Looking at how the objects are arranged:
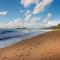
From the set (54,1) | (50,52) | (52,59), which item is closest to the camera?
(52,59)

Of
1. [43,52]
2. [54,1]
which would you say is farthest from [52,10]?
[43,52]

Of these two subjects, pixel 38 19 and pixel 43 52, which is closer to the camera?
pixel 43 52

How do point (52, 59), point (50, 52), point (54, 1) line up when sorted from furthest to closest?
point (54, 1) → point (50, 52) → point (52, 59)

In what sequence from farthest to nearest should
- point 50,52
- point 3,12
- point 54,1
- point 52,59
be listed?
point 3,12, point 54,1, point 50,52, point 52,59

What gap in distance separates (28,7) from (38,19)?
627mm

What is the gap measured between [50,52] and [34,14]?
3.13 metres

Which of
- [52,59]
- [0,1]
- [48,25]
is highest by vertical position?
[0,1]

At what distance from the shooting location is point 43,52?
4137 mm

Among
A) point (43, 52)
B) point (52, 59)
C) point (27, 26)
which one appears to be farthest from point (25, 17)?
point (52, 59)

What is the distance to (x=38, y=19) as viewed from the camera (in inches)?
280

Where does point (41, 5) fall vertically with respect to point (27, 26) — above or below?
above

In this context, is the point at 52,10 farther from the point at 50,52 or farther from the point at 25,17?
the point at 50,52

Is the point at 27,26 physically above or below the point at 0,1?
below

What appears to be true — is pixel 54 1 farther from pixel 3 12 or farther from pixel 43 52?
pixel 43 52
